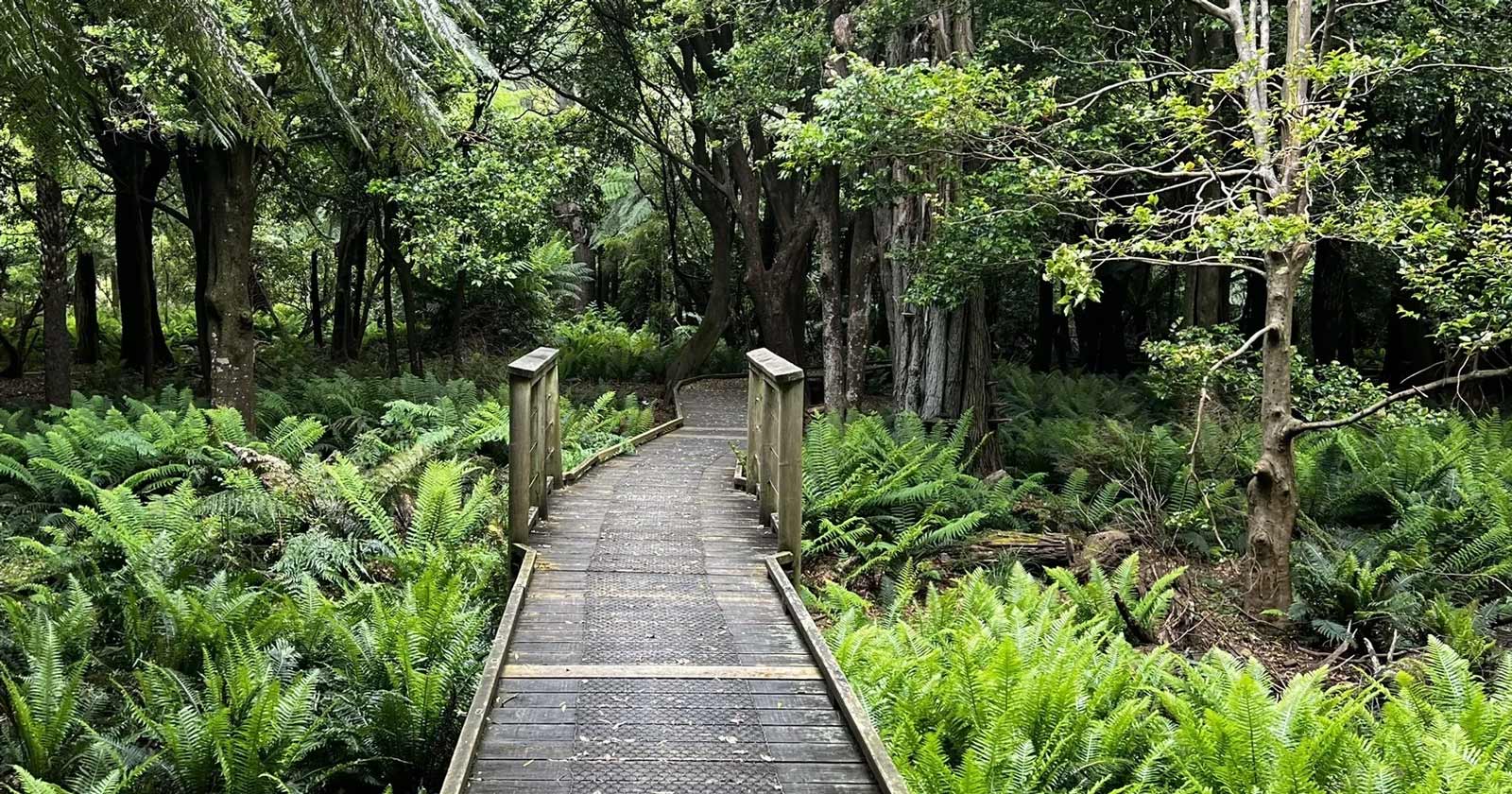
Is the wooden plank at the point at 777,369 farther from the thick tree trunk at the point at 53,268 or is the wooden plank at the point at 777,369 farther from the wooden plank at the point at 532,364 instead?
the thick tree trunk at the point at 53,268

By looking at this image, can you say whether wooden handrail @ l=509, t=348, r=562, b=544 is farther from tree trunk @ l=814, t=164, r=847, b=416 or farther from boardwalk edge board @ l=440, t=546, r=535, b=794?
tree trunk @ l=814, t=164, r=847, b=416

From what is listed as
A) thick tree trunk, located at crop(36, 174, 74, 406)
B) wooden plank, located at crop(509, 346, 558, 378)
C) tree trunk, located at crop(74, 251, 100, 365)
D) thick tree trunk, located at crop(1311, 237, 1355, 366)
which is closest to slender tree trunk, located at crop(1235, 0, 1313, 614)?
wooden plank, located at crop(509, 346, 558, 378)

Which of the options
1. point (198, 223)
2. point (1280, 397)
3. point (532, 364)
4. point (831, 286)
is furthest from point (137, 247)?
point (1280, 397)

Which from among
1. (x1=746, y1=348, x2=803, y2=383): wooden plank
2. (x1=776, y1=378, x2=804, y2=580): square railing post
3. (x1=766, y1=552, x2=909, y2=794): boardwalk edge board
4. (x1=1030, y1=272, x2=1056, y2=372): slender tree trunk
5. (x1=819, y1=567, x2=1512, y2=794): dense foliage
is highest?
(x1=1030, y1=272, x2=1056, y2=372): slender tree trunk

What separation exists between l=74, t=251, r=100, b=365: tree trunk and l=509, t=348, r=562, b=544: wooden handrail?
45.5 feet

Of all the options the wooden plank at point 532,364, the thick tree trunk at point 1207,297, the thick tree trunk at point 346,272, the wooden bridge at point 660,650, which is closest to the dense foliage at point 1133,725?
the wooden bridge at point 660,650

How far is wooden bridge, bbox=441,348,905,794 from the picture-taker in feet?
12.5

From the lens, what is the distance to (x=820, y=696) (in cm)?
442

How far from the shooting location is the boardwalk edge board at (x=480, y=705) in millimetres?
3593

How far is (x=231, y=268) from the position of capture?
1073 cm

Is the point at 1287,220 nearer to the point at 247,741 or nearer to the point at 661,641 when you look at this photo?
the point at 661,641

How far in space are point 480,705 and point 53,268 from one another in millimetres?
10614

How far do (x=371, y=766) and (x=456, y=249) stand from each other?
7.59 m

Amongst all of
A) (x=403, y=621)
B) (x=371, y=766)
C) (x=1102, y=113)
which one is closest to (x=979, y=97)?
(x=1102, y=113)
